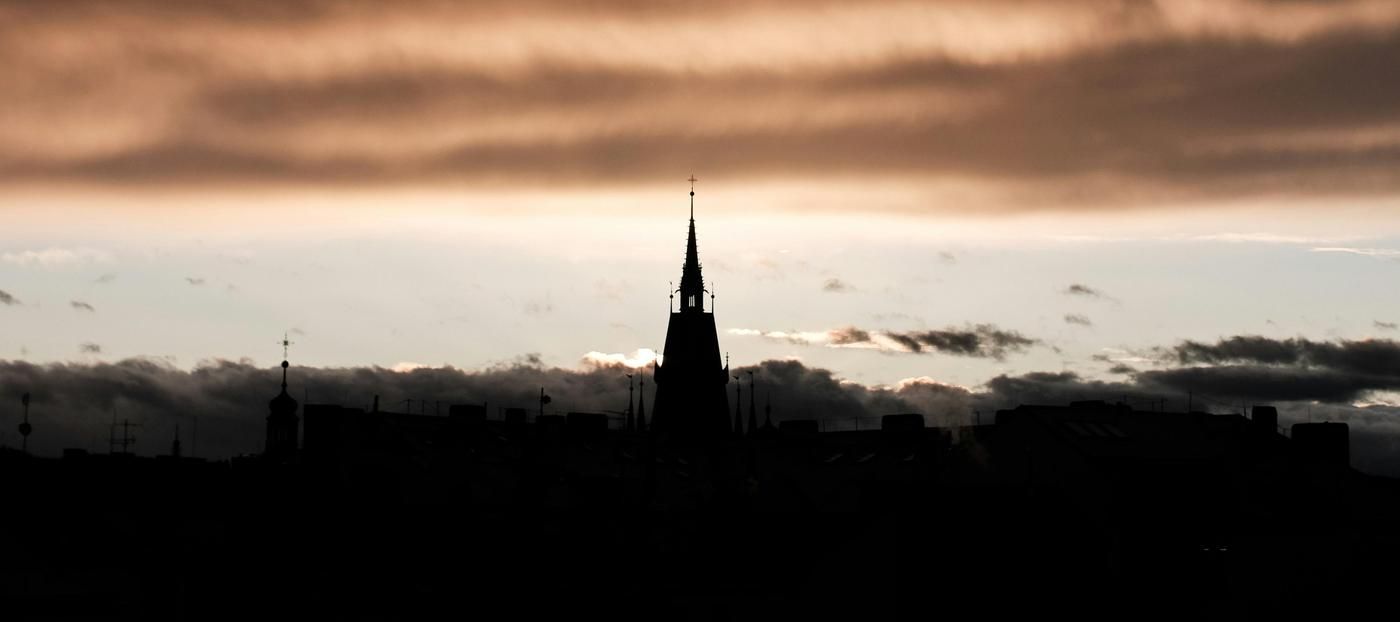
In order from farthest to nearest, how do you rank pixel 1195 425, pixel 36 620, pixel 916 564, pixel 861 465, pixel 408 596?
1. pixel 861 465
2. pixel 1195 425
3. pixel 408 596
4. pixel 36 620
5. pixel 916 564

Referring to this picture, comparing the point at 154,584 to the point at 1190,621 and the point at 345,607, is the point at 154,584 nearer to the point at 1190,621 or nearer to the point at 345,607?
the point at 345,607

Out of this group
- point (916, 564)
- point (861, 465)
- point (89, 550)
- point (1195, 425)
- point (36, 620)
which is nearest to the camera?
point (916, 564)

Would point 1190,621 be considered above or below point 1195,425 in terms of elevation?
below

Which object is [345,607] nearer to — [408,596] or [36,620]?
[408,596]

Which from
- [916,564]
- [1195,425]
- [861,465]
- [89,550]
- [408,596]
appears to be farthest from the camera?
[861,465]

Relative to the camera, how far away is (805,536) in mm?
129000

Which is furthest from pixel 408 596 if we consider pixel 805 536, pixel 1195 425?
pixel 1195 425

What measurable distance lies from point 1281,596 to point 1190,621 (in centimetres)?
954

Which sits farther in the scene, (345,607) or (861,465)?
(861,465)

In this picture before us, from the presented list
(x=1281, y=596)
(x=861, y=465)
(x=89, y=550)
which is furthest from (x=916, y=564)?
(x=861, y=465)

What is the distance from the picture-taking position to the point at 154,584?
132m

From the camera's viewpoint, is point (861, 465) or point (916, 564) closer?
point (916, 564)

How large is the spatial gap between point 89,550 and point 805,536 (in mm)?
43455

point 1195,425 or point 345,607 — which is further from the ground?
point 1195,425
